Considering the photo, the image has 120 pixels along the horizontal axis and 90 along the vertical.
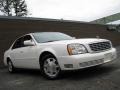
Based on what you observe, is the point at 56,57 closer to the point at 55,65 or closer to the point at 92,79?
the point at 55,65

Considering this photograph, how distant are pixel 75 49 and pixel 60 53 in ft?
1.45

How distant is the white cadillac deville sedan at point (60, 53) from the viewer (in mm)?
6516

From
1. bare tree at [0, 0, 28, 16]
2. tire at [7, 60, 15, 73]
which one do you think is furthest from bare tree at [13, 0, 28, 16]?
tire at [7, 60, 15, 73]

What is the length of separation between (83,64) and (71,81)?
577 mm

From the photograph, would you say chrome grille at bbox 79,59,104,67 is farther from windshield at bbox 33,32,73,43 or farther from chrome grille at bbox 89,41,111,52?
windshield at bbox 33,32,73,43


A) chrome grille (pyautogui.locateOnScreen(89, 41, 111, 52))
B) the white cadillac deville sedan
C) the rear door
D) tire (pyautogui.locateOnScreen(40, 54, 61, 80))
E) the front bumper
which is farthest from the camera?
the rear door

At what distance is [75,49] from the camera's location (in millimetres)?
6574

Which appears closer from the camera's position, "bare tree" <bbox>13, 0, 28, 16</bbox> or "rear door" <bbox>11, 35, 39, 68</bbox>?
"rear door" <bbox>11, 35, 39, 68</bbox>

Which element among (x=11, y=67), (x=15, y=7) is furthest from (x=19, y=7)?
(x=11, y=67)

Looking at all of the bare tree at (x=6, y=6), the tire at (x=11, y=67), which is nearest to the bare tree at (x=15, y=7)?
the bare tree at (x=6, y=6)

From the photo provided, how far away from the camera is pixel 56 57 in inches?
269

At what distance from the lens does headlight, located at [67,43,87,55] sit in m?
6.54

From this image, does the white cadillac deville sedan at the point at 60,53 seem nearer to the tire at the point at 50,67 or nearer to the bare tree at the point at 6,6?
the tire at the point at 50,67

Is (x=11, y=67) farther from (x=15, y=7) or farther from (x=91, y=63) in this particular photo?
(x=15, y=7)
